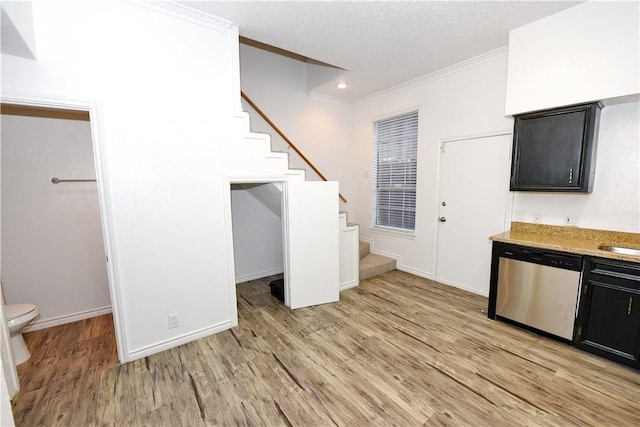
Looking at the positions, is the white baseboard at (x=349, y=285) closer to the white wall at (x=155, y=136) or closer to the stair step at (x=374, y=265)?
the stair step at (x=374, y=265)

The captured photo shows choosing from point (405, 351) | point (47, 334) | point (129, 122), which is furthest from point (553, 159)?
point (47, 334)

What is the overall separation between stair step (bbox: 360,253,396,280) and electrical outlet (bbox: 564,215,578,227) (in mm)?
2382

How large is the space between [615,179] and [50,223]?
18.8 feet

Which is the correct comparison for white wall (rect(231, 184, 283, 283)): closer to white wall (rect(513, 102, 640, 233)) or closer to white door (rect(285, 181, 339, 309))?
white door (rect(285, 181, 339, 309))

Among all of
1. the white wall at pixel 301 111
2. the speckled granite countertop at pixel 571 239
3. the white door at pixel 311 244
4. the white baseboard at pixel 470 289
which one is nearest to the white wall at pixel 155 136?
the white door at pixel 311 244

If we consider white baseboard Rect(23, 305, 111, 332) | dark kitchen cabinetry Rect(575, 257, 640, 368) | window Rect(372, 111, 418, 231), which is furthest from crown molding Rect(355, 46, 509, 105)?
white baseboard Rect(23, 305, 111, 332)

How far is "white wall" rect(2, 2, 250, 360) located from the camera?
2016mm

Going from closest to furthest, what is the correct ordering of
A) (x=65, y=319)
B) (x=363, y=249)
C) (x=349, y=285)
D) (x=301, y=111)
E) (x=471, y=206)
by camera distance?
(x=65, y=319) → (x=471, y=206) → (x=349, y=285) → (x=301, y=111) → (x=363, y=249)

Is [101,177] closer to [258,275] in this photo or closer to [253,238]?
[253,238]

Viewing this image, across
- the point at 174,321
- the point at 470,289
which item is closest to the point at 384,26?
the point at 470,289

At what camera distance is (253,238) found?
172 inches

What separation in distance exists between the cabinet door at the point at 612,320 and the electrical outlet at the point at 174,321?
3710mm

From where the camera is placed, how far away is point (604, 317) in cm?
231

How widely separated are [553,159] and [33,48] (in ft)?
14.3
